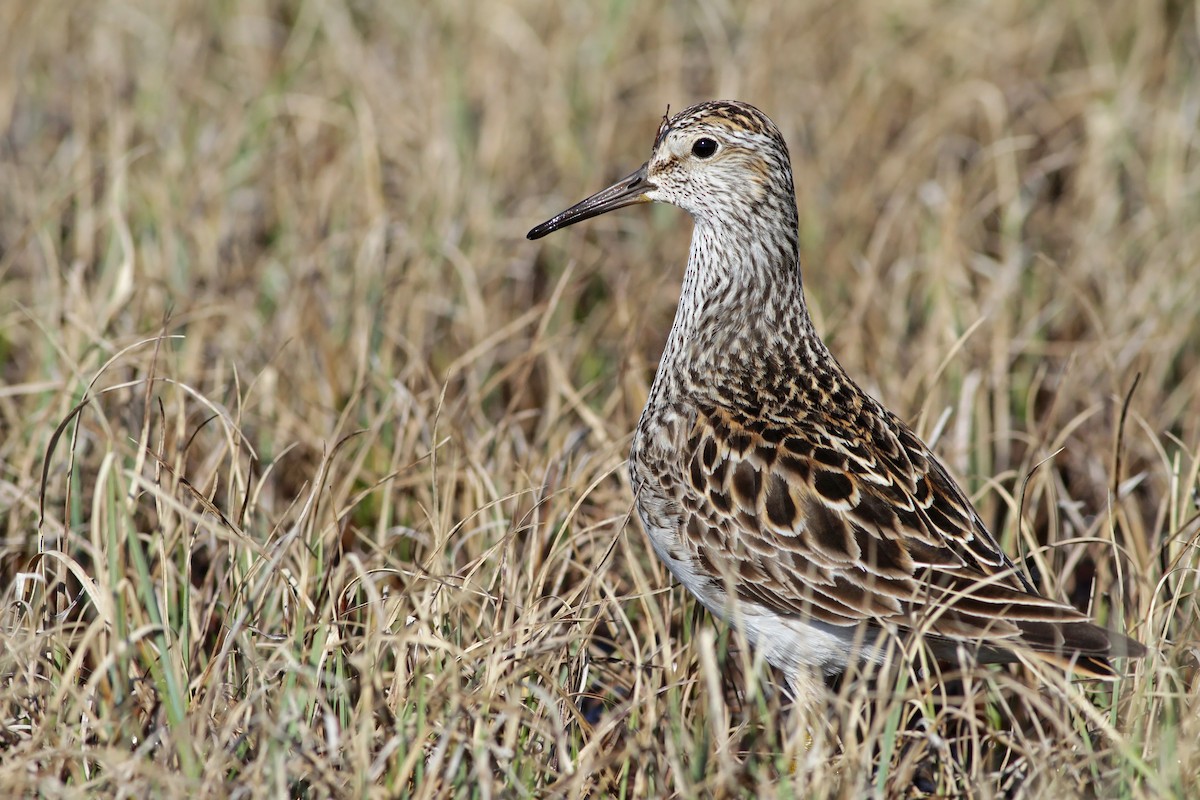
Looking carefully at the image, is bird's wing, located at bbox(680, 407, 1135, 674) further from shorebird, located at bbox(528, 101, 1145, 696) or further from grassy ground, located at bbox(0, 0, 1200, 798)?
grassy ground, located at bbox(0, 0, 1200, 798)

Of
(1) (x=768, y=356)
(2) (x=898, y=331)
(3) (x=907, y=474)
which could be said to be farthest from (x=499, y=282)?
(3) (x=907, y=474)

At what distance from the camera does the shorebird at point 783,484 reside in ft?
13.8

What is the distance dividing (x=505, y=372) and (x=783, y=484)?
1.78 meters

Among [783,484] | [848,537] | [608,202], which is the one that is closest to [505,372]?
[608,202]

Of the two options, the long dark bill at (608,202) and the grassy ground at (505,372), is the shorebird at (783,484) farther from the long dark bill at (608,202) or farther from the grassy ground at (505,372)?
the grassy ground at (505,372)

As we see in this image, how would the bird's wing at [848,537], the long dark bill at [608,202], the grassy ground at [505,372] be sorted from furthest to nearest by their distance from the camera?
1. the long dark bill at [608,202]
2. the bird's wing at [848,537]
3. the grassy ground at [505,372]

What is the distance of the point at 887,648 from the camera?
4.35 meters

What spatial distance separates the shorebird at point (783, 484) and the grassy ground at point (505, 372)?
0.64ft

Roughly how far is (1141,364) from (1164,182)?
5.26ft

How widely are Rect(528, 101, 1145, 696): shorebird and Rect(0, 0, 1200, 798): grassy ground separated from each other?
195 mm

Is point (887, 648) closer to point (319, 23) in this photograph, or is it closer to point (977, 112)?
point (977, 112)

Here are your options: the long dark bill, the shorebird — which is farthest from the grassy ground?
the long dark bill

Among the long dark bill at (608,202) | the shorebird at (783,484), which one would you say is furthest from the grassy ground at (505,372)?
the long dark bill at (608,202)

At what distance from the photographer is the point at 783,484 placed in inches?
175
